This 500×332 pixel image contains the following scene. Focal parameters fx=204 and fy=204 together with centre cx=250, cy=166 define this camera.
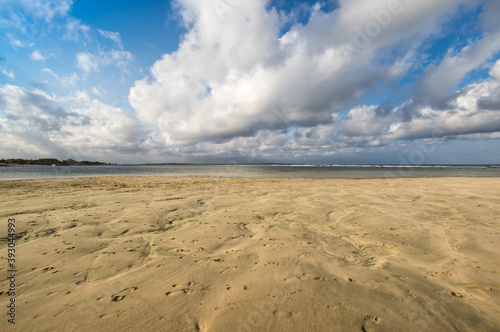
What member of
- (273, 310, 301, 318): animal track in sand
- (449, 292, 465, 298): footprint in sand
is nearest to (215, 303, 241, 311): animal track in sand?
(273, 310, 301, 318): animal track in sand

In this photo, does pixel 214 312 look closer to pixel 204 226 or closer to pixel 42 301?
pixel 42 301

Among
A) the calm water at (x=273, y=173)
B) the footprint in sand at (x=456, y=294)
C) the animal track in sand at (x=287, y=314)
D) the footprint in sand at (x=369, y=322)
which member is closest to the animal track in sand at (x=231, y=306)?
the animal track in sand at (x=287, y=314)

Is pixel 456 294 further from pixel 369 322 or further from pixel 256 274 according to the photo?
pixel 256 274

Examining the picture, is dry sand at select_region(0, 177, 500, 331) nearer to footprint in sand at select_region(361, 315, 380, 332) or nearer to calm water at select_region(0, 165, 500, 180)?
footprint in sand at select_region(361, 315, 380, 332)

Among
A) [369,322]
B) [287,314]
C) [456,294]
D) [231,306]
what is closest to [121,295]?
[231,306]

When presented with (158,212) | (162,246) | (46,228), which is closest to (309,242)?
(162,246)

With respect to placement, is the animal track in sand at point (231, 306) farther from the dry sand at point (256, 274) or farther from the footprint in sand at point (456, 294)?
the footprint in sand at point (456, 294)

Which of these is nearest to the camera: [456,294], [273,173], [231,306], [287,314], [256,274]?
[287,314]

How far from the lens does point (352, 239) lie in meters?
5.14

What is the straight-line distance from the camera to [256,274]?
3.49 m

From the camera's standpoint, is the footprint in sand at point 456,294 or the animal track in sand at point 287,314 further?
the footprint in sand at point 456,294

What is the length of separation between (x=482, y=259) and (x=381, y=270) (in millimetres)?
2260

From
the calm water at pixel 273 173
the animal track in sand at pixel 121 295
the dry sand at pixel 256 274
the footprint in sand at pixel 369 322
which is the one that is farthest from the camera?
the calm water at pixel 273 173

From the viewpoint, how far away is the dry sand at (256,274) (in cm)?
249
